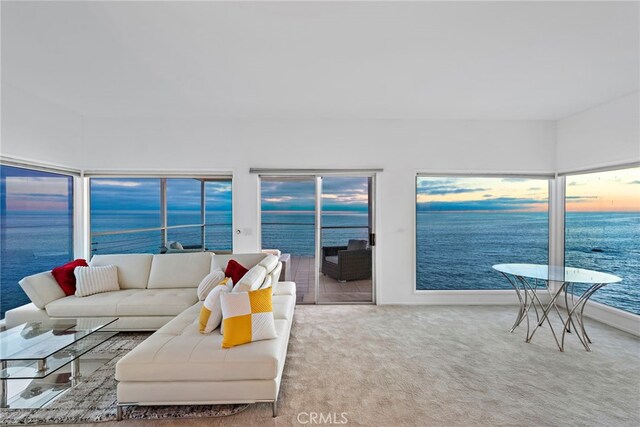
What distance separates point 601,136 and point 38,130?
7121mm

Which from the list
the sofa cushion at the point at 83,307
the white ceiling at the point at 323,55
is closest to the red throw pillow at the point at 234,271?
the sofa cushion at the point at 83,307

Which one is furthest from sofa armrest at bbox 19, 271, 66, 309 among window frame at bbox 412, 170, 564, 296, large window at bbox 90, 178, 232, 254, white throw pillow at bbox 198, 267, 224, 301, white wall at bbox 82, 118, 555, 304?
window frame at bbox 412, 170, 564, 296

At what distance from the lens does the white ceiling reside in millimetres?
2010

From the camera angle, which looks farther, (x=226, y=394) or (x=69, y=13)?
(x=69, y=13)

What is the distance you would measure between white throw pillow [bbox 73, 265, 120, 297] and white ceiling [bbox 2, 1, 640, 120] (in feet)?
6.87

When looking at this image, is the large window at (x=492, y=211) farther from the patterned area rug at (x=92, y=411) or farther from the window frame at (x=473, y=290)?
the patterned area rug at (x=92, y=411)

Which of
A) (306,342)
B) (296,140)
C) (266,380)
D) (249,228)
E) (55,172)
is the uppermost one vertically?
(296,140)

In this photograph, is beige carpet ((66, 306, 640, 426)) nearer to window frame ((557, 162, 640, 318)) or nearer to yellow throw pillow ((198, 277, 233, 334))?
window frame ((557, 162, 640, 318))

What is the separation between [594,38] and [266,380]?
355 cm

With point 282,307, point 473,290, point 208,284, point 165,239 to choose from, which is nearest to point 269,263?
point 282,307

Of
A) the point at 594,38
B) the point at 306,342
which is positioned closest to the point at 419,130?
the point at 594,38

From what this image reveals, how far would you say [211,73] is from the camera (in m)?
2.95

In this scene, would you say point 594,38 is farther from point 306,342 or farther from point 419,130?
point 306,342

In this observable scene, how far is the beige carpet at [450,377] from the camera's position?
6.42 ft
